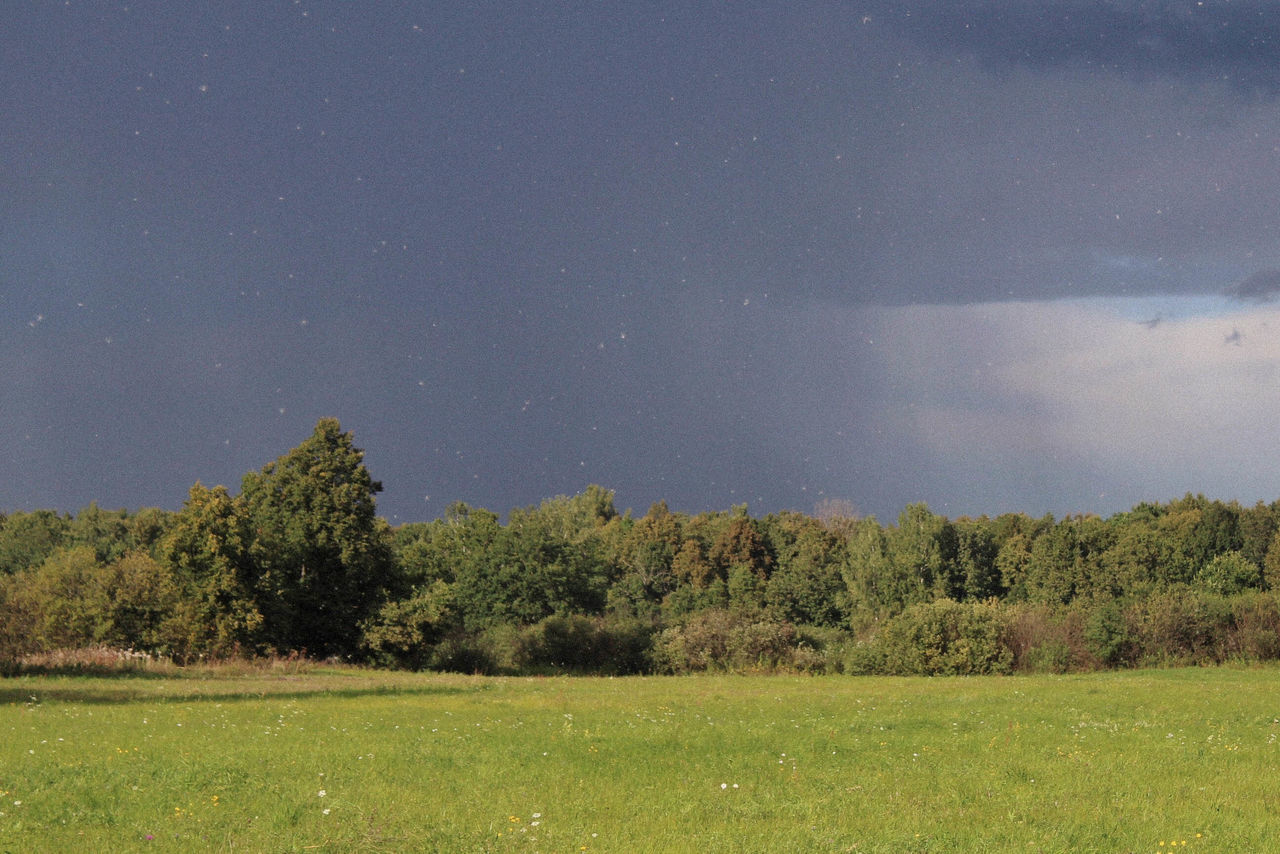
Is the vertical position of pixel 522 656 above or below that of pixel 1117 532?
below

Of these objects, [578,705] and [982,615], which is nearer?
[578,705]

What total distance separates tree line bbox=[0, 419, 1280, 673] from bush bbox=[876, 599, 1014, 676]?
3.2 inches

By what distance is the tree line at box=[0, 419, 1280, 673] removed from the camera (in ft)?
144

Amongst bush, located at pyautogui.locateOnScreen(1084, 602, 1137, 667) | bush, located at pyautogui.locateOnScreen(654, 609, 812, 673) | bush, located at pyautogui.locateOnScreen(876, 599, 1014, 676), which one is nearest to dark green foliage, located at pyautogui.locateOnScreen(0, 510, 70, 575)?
bush, located at pyautogui.locateOnScreen(654, 609, 812, 673)

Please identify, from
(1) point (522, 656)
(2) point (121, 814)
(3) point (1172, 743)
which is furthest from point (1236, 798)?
(1) point (522, 656)

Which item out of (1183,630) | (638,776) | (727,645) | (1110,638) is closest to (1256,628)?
(1183,630)

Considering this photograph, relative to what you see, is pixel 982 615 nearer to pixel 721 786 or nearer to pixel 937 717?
pixel 937 717

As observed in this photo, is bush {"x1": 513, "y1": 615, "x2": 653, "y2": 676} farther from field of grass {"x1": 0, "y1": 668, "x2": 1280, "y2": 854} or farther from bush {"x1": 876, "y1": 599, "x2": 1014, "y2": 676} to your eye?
field of grass {"x1": 0, "y1": 668, "x2": 1280, "y2": 854}

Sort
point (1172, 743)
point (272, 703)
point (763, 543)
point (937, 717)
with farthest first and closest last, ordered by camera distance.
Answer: point (763, 543) < point (272, 703) < point (937, 717) < point (1172, 743)

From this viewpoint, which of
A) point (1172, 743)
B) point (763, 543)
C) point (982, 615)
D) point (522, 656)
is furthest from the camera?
point (763, 543)

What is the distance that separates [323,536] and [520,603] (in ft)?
82.8

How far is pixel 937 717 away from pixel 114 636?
43632mm

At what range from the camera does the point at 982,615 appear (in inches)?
1713

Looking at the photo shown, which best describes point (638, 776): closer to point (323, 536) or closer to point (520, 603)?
point (323, 536)
